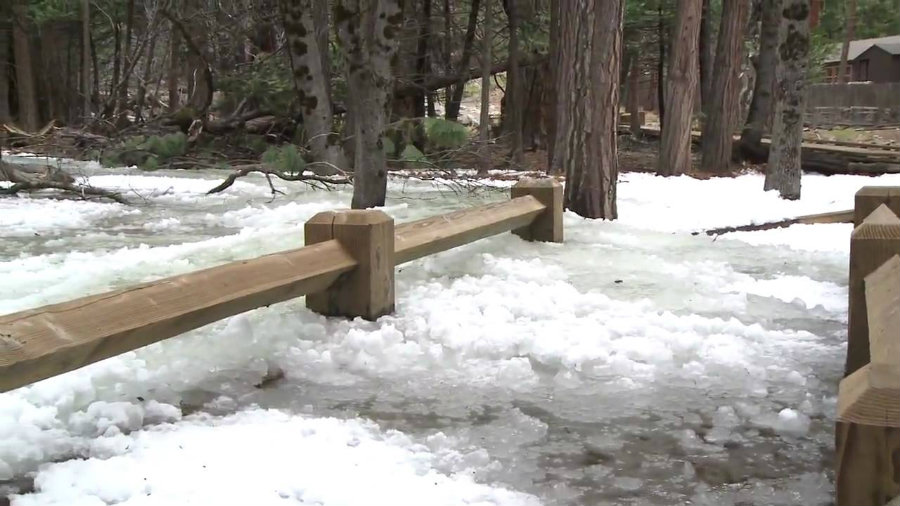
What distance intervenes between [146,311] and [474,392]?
1323 millimetres

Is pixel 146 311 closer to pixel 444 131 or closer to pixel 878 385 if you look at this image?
pixel 878 385

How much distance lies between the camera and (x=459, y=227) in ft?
18.1

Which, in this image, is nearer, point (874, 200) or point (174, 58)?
point (874, 200)

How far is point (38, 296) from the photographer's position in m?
4.99

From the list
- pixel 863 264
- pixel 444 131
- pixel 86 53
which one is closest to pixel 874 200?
pixel 863 264

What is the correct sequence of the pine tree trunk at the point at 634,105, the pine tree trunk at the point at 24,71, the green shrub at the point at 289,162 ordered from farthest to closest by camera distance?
the pine tree trunk at the point at 634,105 < the pine tree trunk at the point at 24,71 < the green shrub at the point at 289,162

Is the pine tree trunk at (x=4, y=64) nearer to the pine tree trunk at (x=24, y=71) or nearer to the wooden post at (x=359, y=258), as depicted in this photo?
the pine tree trunk at (x=24, y=71)

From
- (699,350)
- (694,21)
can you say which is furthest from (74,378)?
(694,21)

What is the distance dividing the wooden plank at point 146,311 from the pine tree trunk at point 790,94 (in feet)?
26.2

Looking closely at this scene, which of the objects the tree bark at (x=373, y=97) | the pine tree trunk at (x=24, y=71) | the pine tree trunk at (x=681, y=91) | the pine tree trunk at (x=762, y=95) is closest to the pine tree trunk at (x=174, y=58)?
the pine tree trunk at (x=24, y=71)

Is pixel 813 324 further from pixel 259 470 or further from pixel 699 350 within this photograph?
pixel 259 470

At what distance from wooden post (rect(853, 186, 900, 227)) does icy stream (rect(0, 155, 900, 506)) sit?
518mm

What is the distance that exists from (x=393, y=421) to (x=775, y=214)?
6897 millimetres

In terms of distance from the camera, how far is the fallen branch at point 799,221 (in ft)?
25.8
